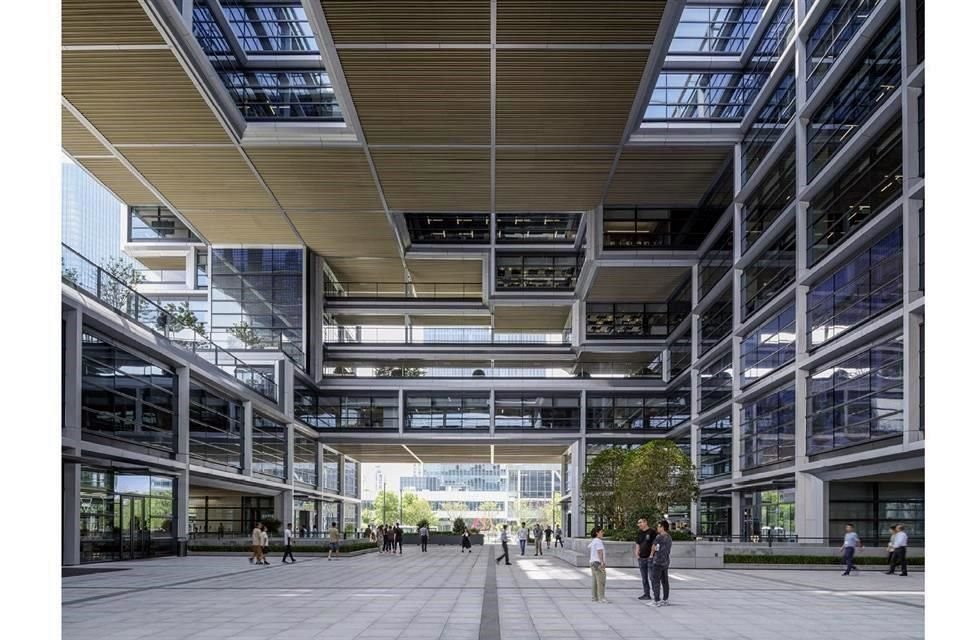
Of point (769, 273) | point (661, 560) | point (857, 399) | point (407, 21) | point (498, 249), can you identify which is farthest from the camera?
point (498, 249)

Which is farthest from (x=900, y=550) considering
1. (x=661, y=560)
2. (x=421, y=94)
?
(x=421, y=94)

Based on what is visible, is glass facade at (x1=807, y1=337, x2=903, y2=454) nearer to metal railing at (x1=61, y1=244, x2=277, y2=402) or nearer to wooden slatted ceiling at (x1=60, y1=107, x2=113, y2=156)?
metal railing at (x1=61, y1=244, x2=277, y2=402)

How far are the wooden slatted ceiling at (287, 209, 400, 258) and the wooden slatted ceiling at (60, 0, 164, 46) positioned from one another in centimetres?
2065

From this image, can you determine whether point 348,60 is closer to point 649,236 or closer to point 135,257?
point 649,236

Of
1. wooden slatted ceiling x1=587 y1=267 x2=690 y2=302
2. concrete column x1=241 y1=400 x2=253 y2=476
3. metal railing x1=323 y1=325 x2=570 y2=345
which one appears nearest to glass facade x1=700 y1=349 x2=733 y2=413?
wooden slatted ceiling x1=587 y1=267 x2=690 y2=302

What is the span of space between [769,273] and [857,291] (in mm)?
9867

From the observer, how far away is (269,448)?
57438 millimetres

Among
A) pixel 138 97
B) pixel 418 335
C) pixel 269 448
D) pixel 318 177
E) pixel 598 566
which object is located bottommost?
pixel 269 448

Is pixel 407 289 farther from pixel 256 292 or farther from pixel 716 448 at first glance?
pixel 716 448

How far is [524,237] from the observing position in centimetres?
6612

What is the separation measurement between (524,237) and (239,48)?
27.9 m

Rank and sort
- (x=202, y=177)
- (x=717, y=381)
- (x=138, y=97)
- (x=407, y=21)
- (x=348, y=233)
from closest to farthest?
1. (x=407, y=21)
2. (x=138, y=97)
3. (x=202, y=177)
4. (x=717, y=381)
5. (x=348, y=233)

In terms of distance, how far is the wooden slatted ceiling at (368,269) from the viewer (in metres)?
65.6
